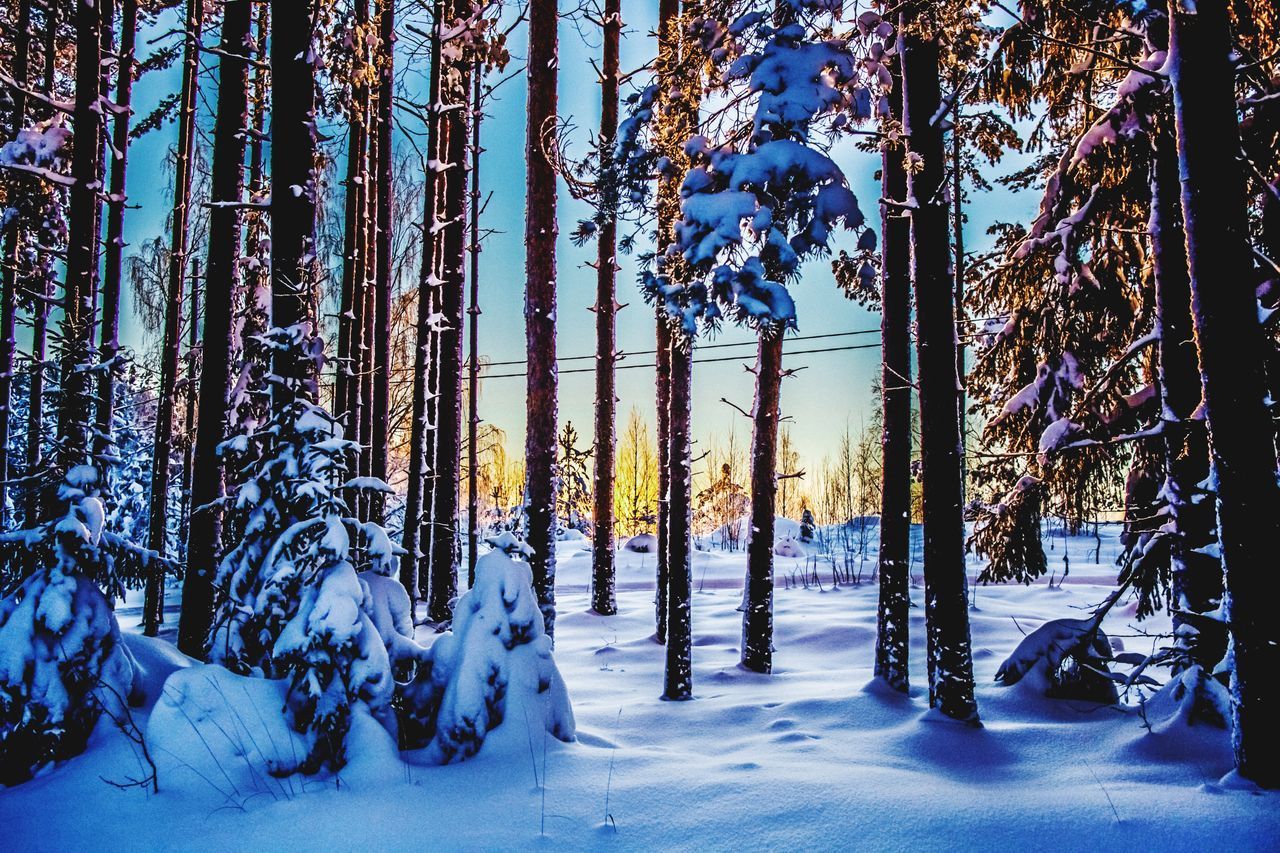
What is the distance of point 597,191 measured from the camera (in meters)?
6.68

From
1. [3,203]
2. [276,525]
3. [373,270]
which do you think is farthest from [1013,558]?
[3,203]

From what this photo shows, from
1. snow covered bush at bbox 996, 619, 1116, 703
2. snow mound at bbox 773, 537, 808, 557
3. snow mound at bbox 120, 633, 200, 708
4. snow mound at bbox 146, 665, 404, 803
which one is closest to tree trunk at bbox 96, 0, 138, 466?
snow mound at bbox 120, 633, 200, 708

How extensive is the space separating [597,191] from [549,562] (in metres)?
3.54

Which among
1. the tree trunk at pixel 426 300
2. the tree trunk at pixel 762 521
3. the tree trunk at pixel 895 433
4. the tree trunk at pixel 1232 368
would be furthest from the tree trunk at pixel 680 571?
A: the tree trunk at pixel 426 300

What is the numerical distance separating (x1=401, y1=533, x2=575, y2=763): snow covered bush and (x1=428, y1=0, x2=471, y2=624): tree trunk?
5.43 m

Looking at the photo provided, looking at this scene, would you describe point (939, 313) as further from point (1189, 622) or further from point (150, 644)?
point (150, 644)

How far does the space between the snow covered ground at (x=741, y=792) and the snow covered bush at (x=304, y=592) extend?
38 centimetres

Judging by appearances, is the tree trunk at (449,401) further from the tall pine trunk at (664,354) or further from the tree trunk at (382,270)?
the tall pine trunk at (664,354)

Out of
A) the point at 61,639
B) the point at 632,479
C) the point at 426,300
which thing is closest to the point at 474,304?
the point at 426,300

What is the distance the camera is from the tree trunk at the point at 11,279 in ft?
34.6

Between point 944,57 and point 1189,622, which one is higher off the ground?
point 944,57

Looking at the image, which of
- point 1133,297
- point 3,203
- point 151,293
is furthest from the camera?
point 151,293

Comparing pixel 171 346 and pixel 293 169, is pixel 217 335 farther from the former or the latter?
pixel 171 346

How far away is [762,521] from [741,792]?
4099 mm
